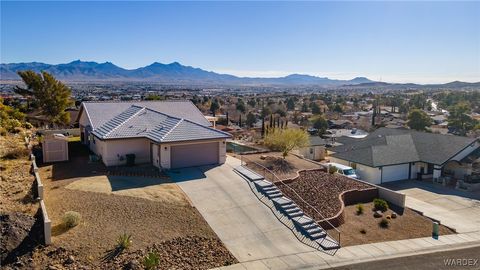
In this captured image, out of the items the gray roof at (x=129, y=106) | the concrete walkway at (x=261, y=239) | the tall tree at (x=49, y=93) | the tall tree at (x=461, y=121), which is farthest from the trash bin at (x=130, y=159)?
the tall tree at (x=461, y=121)

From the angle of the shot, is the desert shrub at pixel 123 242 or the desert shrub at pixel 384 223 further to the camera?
the desert shrub at pixel 384 223

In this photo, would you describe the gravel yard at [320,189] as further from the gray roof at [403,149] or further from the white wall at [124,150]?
the white wall at [124,150]

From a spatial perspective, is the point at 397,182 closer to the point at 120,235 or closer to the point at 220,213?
the point at 220,213

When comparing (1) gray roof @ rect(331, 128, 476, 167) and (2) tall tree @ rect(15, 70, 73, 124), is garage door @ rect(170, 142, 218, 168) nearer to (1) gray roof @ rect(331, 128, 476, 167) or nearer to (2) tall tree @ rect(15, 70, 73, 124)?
(1) gray roof @ rect(331, 128, 476, 167)

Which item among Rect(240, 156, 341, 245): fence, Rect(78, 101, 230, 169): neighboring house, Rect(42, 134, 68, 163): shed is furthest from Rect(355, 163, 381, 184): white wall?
Rect(42, 134, 68, 163): shed

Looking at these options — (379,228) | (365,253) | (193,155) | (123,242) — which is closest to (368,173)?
(379,228)

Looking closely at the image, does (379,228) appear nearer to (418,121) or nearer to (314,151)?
(314,151)

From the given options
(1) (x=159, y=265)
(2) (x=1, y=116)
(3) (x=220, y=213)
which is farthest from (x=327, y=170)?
(2) (x=1, y=116)
